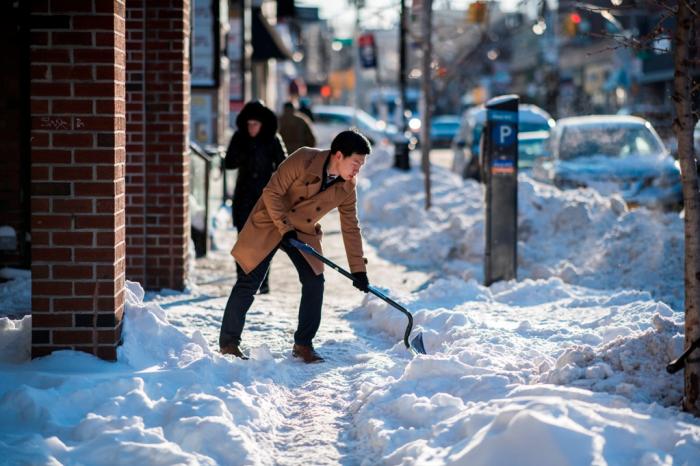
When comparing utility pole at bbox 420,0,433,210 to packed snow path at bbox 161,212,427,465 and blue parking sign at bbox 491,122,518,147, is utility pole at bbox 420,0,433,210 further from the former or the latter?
blue parking sign at bbox 491,122,518,147

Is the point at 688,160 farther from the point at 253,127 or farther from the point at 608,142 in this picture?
the point at 608,142

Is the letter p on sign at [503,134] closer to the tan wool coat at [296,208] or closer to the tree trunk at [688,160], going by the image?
the tan wool coat at [296,208]

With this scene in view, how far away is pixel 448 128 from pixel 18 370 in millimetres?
46730

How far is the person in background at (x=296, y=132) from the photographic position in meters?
14.7

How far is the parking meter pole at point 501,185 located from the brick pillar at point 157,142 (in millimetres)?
2876

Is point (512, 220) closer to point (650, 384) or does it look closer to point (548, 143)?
point (650, 384)

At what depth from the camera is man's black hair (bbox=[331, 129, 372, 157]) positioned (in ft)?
22.9

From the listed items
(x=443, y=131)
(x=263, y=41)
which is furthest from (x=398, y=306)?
(x=443, y=131)

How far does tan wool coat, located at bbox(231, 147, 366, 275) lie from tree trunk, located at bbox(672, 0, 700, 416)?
2339 mm

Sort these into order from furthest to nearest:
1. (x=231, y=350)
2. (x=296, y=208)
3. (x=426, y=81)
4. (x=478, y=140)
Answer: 1. (x=478, y=140)
2. (x=426, y=81)
3. (x=231, y=350)
4. (x=296, y=208)

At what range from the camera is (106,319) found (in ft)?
21.0

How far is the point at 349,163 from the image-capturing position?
7082mm

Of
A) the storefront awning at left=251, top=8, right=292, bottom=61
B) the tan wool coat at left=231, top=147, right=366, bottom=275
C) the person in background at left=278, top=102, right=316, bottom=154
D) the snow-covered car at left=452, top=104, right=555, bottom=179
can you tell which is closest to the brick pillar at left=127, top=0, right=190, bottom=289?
the tan wool coat at left=231, top=147, right=366, bottom=275

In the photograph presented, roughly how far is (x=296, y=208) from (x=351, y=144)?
63 cm
